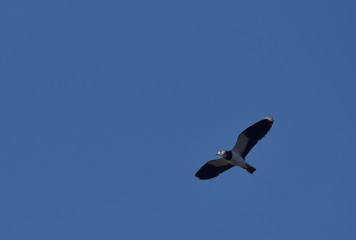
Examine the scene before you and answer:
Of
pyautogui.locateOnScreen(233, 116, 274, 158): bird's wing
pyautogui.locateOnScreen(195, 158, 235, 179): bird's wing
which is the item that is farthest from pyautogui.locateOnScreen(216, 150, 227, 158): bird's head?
pyautogui.locateOnScreen(195, 158, 235, 179): bird's wing

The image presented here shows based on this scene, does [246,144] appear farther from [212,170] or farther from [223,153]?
[212,170]

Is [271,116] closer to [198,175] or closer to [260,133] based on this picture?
[260,133]

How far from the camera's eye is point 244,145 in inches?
2221

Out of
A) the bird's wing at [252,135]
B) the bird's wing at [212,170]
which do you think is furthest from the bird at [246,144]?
the bird's wing at [212,170]

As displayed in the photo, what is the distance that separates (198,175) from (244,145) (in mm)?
4489

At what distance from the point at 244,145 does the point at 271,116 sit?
2.95m

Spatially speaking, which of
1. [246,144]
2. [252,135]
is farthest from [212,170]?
[252,135]

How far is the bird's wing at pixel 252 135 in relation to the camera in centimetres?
5519

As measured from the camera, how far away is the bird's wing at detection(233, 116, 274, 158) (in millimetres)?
55188

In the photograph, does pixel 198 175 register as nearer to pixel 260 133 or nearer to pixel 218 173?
pixel 218 173

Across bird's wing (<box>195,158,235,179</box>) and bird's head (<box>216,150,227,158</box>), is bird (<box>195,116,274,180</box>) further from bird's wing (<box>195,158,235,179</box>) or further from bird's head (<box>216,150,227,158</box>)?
bird's wing (<box>195,158,235,179</box>)

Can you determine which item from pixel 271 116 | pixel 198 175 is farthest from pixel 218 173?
pixel 271 116

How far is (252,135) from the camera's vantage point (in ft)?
183

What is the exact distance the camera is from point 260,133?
55656 millimetres
